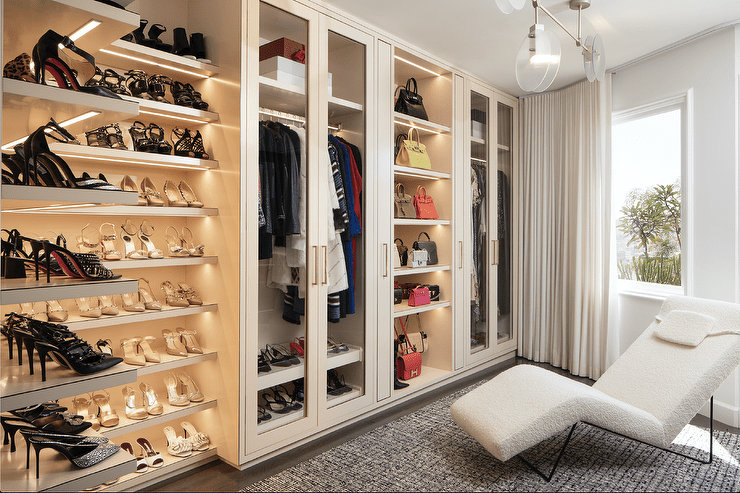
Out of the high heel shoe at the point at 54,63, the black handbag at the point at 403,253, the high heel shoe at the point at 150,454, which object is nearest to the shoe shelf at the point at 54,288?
the high heel shoe at the point at 54,63

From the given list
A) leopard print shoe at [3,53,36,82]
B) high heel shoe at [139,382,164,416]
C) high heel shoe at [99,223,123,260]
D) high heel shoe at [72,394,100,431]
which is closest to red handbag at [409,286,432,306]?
high heel shoe at [139,382,164,416]

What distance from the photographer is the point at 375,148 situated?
329 centimetres

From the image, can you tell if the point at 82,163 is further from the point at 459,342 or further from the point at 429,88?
the point at 459,342

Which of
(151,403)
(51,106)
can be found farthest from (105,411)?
(51,106)

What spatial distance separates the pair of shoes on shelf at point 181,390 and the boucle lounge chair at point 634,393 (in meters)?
1.45

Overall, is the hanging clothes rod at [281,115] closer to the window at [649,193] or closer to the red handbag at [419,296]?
the red handbag at [419,296]

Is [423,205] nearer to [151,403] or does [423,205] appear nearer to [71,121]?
[151,403]

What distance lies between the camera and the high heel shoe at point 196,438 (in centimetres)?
258

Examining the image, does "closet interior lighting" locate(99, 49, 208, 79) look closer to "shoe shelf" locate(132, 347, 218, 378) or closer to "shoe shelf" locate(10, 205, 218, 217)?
"shoe shelf" locate(10, 205, 218, 217)

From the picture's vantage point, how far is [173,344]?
265 cm

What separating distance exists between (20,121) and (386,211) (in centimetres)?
218

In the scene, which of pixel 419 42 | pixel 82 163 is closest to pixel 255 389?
pixel 82 163

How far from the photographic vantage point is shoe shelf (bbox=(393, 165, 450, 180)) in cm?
358

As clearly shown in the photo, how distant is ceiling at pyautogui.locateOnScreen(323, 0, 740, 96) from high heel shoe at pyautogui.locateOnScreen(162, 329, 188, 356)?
2184 millimetres
